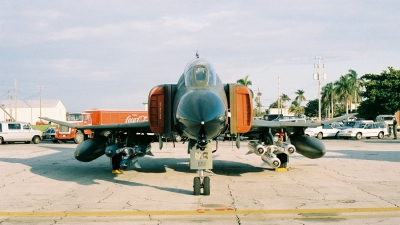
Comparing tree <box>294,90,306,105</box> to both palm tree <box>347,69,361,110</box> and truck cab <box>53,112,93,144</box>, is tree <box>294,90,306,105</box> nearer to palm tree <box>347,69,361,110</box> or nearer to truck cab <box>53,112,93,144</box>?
palm tree <box>347,69,361,110</box>

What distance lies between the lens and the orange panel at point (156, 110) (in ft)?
37.1

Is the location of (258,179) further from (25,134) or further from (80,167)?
(25,134)

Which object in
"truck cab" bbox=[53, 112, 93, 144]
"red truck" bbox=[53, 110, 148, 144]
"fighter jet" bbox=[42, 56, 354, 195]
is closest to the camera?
"fighter jet" bbox=[42, 56, 354, 195]

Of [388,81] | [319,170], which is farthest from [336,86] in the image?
[319,170]

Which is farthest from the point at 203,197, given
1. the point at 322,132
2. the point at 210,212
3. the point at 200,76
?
the point at 322,132

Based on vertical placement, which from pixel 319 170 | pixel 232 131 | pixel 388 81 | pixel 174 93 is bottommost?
pixel 319 170

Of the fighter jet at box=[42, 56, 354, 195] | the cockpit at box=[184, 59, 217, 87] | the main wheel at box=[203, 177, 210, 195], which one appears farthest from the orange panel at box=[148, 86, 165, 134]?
the main wheel at box=[203, 177, 210, 195]

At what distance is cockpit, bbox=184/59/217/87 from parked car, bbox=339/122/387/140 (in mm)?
32127

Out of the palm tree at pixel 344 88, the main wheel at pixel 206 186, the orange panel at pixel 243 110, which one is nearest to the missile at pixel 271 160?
the orange panel at pixel 243 110

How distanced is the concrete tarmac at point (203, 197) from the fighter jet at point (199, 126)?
2.68 feet

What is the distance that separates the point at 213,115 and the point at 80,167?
992 cm

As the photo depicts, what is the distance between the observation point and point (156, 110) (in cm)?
1148

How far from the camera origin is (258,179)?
1347cm

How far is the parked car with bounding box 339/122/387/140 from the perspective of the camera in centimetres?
4044
